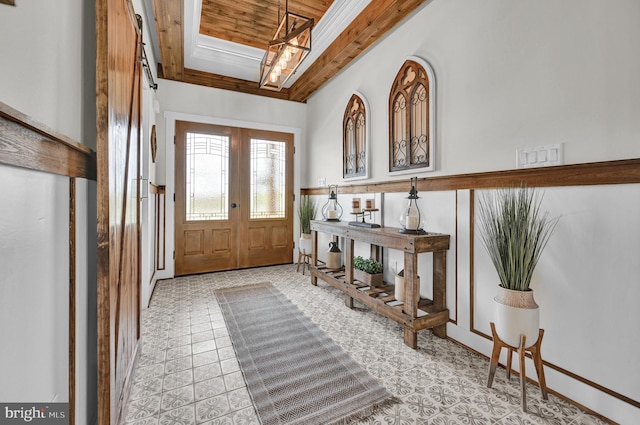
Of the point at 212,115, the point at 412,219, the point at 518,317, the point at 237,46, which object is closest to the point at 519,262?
the point at 518,317

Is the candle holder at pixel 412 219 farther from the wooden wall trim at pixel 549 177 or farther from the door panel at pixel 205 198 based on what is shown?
the door panel at pixel 205 198

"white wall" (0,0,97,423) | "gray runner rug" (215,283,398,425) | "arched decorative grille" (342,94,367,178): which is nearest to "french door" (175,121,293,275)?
"arched decorative grille" (342,94,367,178)

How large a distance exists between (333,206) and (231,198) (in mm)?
1662

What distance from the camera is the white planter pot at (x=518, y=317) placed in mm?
1589

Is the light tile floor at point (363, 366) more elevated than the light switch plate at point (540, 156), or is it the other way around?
the light switch plate at point (540, 156)

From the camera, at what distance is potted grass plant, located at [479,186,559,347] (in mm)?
1603

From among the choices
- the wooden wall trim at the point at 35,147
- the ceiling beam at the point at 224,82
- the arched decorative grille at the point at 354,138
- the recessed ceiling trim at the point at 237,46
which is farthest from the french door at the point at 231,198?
the wooden wall trim at the point at 35,147

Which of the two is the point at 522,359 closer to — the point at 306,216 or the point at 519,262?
the point at 519,262

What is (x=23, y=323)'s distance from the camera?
0.75 m

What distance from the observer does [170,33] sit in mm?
3068

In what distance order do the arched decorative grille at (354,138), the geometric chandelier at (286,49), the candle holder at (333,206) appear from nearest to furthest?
Answer: the geometric chandelier at (286,49) < the arched decorative grille at (354,138) < the candle holder at (333,206)

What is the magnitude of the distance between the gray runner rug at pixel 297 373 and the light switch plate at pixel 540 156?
169 cm

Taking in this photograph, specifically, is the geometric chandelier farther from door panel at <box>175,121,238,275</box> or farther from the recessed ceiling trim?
door panel at <box>175,121,238,275</box>

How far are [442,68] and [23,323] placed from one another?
295 centimetres
